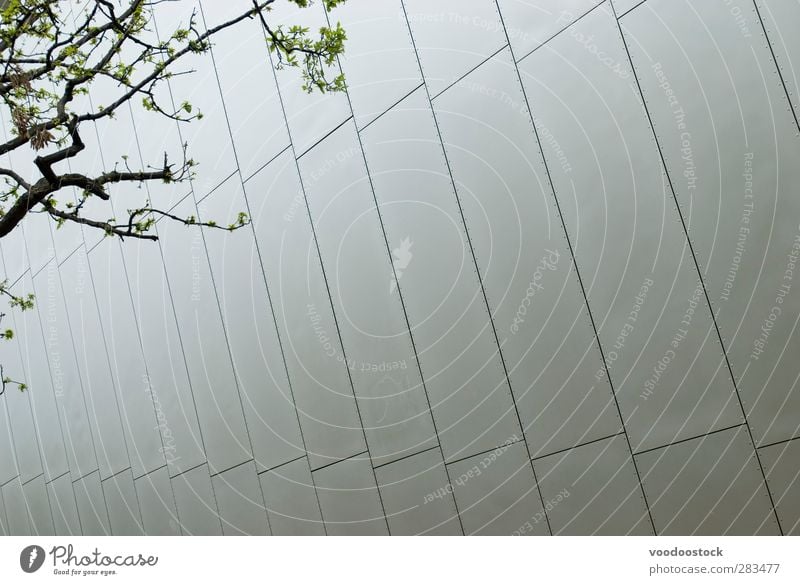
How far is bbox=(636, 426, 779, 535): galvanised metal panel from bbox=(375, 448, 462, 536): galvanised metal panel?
62.5 inches

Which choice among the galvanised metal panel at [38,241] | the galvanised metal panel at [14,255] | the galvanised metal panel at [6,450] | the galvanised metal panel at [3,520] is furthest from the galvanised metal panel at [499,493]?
the galvanised metal panel at [3,520]

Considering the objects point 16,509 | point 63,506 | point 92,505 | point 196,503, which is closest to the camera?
point 196,503

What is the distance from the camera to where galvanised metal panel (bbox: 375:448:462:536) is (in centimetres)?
589

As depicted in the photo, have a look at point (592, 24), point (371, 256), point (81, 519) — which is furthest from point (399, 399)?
point (81, 519)

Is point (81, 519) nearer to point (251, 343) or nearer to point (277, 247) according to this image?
point (251, 343)

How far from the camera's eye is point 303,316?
6895mm

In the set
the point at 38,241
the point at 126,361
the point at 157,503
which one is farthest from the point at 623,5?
the point at 38,241

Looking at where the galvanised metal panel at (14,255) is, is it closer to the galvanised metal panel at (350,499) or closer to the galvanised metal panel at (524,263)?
the galvanised metal panel at (350,499)

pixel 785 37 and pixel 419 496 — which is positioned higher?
pixel 785 37

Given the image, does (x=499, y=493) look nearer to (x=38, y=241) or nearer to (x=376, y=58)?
(x=376, y=58)

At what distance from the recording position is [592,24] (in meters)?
4.98

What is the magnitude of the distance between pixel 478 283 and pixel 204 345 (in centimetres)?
335

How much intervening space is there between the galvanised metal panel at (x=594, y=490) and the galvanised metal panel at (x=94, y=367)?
5553 mm

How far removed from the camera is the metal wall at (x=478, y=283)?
4.34 m
